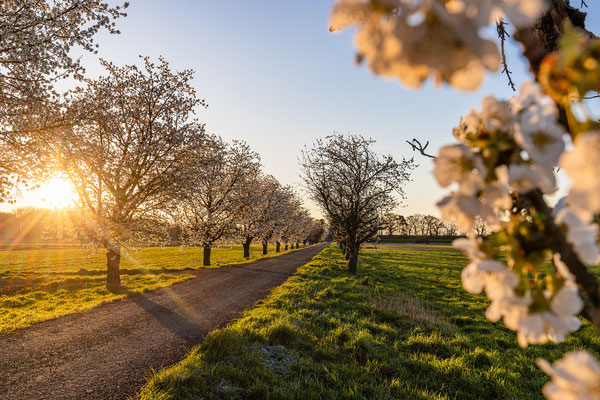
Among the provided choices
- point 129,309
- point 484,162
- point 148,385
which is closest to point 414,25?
point 484,162

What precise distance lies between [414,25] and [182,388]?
6.16m

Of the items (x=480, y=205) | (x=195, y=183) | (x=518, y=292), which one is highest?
(x=195, y=183)

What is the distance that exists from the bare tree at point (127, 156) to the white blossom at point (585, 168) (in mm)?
15133

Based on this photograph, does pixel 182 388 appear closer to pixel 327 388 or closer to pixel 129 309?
pixel 327 388

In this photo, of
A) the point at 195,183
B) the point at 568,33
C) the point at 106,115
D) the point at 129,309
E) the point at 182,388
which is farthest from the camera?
the point at 195,183

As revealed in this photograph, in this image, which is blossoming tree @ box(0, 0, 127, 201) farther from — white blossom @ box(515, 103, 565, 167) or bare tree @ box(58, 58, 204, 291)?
white blossom @ box(515, 103, 565, 167)

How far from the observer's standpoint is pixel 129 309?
35.1 ft

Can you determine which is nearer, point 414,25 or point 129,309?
point 414,25

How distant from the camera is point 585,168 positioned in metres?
0.43

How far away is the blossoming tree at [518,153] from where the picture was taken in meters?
0.50

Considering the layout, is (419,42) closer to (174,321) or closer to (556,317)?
(556,317)

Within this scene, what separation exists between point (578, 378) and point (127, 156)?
51.3ft

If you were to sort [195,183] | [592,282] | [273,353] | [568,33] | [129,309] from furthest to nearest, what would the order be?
1. [195,183]
2. [129,309]
3. [273,353]
4. [592,282]
5. [568,33]

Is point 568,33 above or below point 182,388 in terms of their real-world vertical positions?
above
